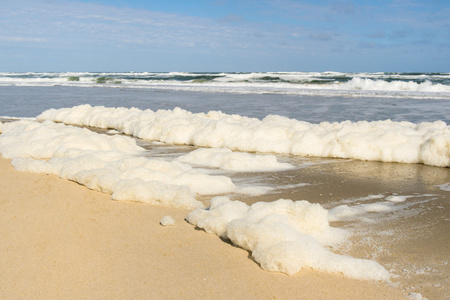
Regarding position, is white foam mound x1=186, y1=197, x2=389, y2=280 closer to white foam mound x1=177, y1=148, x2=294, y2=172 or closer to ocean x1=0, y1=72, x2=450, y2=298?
ocean x1=0, y1=72, x2=450, y2=298

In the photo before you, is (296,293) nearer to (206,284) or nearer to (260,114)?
(206,284)

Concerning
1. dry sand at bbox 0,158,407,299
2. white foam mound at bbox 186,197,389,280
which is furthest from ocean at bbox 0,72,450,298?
dry sand at bbox 0,158,407,299

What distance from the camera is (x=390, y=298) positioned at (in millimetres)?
2047

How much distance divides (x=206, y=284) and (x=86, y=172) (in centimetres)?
209

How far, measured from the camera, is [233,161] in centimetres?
487

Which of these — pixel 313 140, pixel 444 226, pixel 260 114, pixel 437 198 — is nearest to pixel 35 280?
pixel 444 226

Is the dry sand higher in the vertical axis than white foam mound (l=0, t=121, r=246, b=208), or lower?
lower

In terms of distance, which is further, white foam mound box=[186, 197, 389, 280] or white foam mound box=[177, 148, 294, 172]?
white foam mound box=[177, 148, 294, 172]

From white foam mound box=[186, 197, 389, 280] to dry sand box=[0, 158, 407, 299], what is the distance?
6 cm

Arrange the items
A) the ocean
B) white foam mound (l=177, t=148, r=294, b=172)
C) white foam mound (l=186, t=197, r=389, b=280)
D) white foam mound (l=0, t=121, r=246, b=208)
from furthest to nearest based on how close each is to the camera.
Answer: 1. white foam mound (l=177, t=148, r=294, b=172)
2. white foam mound (l=0, t=121, r=246, b=208)
3. the ocean
4. white foam mound (l=186, t=197, r=389, b=280)

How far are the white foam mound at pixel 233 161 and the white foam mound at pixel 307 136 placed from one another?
3.29 feet

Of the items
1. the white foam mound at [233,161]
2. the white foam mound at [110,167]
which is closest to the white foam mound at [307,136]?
the white foam mound at [233,161]

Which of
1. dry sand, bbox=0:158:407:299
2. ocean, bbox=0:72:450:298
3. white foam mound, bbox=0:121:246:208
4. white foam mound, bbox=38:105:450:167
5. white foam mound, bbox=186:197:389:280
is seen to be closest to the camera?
dry sand, bbox=0:158:407:299

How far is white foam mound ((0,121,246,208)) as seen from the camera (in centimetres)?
340
